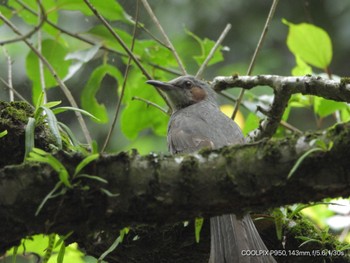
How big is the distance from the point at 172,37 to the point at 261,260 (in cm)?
729

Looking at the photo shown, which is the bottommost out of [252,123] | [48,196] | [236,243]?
[48,196]

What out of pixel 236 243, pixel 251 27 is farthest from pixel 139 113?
pixel 251 27

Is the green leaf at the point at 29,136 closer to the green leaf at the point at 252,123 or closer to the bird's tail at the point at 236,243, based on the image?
the bird's tail at the point at 236,243

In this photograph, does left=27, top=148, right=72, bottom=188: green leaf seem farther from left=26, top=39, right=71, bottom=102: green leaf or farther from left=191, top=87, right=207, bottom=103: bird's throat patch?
left=191, top=87, right=207, bottom=103: bird's throat patch

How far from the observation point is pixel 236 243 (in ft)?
11.9

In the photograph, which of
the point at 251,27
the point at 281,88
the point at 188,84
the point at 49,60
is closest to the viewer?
the point at 281,88

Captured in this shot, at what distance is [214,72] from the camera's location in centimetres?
1131

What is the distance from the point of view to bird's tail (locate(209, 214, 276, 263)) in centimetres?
335

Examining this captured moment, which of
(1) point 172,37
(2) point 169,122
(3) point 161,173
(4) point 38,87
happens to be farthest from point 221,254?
(1) point 172,37

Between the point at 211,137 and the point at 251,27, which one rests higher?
the point at 251,27

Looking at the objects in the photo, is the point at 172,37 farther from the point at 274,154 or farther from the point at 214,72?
the point at 274,154

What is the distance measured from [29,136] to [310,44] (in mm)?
2932

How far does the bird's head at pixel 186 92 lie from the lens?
6.02m

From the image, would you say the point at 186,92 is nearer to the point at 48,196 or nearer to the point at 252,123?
the point at 252,123
